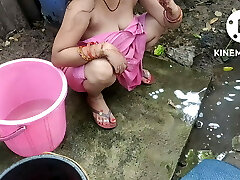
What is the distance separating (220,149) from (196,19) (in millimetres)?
894

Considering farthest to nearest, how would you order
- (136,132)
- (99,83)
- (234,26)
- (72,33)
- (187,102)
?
1. (234,26)
2. (187,102)
3. (136,132)
4. (99,83)
5. (72,33)

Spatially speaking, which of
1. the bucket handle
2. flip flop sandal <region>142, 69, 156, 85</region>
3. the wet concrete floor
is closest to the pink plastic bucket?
the bucket handle

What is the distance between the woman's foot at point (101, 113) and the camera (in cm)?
241

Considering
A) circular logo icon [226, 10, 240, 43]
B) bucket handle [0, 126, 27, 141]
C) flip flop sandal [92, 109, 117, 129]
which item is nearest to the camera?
bucket handle [0, 126, 27, 141]

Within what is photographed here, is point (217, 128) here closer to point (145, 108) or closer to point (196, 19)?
point (145, 108)

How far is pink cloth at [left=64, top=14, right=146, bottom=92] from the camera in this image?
7.56 feet

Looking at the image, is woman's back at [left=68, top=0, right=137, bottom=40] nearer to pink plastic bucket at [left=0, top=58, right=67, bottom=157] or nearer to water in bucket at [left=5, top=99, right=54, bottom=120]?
pink plastic bucket at [left=0, top=58, right=67, bottom=157]

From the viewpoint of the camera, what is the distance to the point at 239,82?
2691mm

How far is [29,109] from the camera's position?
2.41 m

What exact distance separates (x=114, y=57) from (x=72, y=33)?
8.5 inches

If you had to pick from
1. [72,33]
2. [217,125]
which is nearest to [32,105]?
[72,33]

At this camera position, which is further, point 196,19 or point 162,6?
point 196,19

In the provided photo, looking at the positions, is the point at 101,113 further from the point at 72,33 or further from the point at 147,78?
the point at 72,33

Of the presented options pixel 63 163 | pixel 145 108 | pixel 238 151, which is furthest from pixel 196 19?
pixel 63 163
